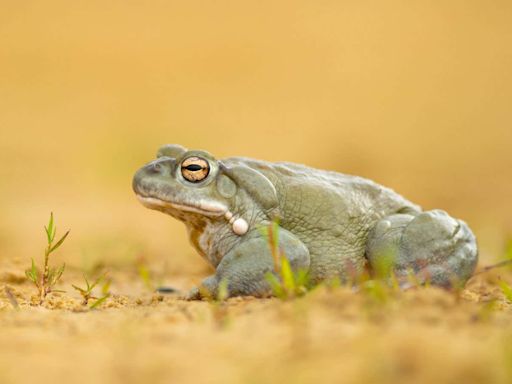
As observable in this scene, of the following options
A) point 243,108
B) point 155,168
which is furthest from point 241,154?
point 155,168

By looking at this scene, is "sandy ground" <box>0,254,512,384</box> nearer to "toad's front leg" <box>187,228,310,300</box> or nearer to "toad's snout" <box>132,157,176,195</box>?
"toad's front leg" <box>187,228,310,300</box>

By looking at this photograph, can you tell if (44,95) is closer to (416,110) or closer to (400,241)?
(416,110)

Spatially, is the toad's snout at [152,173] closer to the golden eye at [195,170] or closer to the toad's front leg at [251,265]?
the golden eye at [195,170]

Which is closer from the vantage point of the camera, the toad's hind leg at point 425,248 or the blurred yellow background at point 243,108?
the toad's hind leg at point 425,248

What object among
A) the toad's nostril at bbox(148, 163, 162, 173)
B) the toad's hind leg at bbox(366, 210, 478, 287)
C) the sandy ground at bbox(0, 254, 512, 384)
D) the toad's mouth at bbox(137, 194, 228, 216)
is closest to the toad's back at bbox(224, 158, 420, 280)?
the toad's hind leg at bbox(366, 210, 478, 287)

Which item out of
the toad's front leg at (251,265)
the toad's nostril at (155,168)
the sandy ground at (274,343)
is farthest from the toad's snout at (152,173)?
the sandy ground at (274,343)

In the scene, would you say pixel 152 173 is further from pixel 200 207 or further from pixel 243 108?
pixel 243 108

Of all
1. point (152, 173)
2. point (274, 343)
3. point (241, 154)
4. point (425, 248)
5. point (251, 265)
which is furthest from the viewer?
point (241, 154)
